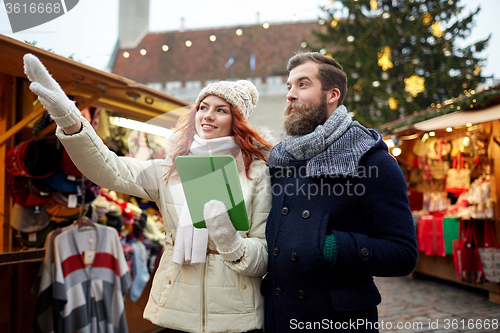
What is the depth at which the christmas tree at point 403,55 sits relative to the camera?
11797mm

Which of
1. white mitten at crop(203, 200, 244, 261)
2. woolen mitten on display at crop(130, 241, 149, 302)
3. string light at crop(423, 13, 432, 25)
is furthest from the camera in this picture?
string light at crop(423, 13, 432, 25)

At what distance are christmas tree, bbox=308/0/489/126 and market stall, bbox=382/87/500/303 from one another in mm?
4430

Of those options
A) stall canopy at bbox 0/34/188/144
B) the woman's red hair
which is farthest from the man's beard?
stall canopy at bbox 0/34/188/144

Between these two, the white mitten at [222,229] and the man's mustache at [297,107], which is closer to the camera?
the white mitten at [222,229]

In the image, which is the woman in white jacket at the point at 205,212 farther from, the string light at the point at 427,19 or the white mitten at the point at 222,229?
the string light at the point at 427,19

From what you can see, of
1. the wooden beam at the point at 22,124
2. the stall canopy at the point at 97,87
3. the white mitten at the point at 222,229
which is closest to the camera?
the white mitten at the point at 222,229

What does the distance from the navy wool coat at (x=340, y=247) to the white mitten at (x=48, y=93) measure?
0.93 meters

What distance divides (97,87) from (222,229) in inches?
93.0

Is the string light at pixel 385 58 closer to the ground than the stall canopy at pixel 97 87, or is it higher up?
higher up

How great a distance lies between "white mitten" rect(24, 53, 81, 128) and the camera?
1266 millimetres

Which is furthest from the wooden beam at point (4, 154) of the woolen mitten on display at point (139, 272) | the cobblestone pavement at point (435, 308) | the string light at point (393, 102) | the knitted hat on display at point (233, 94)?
the string light at point (393, 102)

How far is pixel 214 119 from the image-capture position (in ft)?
5.88

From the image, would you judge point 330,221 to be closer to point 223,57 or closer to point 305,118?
point 305,118

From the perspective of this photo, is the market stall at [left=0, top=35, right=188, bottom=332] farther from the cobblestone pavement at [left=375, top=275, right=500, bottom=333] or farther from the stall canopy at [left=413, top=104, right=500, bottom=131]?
the stall canopy at [left=413, top=104, right=500, bottom=131]
